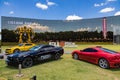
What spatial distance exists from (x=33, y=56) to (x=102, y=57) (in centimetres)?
484

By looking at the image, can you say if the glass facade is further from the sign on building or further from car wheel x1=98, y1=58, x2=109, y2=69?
car wheel x1=98, y1=58, x2=109, y2=69

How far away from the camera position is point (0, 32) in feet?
188

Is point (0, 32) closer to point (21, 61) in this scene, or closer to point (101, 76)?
point (21, 61)

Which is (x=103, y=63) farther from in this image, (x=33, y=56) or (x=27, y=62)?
(x=27, y=62)

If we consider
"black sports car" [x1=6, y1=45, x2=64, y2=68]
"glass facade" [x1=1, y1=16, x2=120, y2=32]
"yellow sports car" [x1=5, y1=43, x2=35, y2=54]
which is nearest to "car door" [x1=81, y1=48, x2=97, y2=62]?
"black sports car" [x1=6, y1=45, x2=64, y2=68]

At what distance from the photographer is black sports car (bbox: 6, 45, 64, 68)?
444 inches

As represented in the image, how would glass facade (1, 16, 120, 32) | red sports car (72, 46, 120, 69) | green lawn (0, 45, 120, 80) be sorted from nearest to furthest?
green lawn (0, 45, 120, 80)
red sports car (72, 46, 120, 69)
glass facade (1, 16, 120, 32)

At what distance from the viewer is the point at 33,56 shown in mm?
11977

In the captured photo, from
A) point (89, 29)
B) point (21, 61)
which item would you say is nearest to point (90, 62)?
point (21, 61)

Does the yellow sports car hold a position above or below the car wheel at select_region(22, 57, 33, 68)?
above

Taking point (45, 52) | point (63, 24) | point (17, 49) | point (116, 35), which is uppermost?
point (63, 24)

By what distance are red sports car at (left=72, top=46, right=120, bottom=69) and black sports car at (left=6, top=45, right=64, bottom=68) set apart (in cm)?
200

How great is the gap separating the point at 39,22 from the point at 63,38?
1399 centimetres

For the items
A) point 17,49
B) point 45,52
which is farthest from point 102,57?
point 17,49
